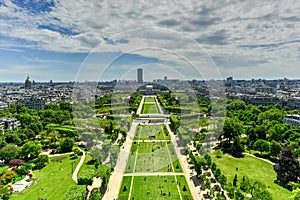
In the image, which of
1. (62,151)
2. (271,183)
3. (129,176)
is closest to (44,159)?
(62,151)

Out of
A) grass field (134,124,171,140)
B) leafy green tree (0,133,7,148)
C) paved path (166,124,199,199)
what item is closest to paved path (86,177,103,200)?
paved path (166,124,199,199)

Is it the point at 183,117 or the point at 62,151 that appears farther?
the point at 183,117

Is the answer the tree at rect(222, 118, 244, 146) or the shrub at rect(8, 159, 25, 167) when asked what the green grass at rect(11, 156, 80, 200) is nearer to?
the shrub at rect(8, 159, 25, 167)

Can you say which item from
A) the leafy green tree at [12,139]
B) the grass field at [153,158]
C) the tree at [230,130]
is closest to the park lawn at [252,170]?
the tree at [230,130]

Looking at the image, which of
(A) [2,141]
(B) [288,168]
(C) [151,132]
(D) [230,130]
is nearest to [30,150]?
(A) [2,141]

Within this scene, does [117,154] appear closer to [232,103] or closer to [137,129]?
[137,129]

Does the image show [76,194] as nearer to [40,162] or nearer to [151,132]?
[40,162]
